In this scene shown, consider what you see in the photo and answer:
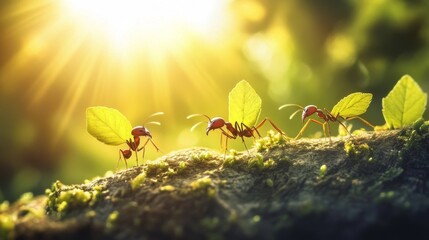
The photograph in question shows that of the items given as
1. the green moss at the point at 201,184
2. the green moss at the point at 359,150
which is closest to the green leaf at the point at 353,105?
the green moss at the point at 359,150

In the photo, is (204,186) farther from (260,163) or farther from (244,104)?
(244,104)

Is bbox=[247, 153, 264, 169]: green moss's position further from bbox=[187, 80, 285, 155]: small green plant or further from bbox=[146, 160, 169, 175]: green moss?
bbox=[146, 160, 169, 175]: green moss

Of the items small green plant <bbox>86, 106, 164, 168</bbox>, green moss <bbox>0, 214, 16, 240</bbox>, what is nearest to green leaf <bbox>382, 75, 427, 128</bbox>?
small green plant <bbox>86, 106, 164, 168</bbox>

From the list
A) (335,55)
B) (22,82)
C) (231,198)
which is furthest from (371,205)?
(335,55)

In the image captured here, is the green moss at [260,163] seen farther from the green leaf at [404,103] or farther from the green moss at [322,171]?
the green leaf at [404,103]

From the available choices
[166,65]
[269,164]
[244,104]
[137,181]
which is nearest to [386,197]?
[269,164]

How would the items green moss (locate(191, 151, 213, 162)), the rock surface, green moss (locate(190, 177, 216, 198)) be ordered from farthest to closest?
green moss (locate(191, 151, 213, 162)) < green moss (locate(190, 177, 216, 198)) < the rock surface
